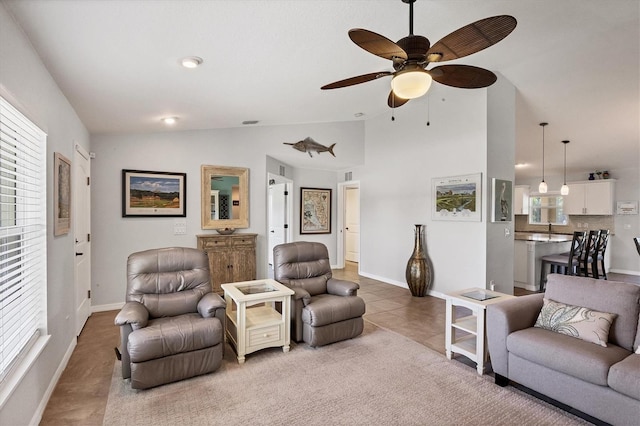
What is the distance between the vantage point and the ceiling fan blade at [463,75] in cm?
229

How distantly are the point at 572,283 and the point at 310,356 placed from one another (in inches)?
89.9

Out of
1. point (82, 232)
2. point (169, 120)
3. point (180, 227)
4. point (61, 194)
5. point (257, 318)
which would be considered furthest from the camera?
point (180, 227)

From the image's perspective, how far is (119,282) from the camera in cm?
457

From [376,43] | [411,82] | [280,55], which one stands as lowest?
[411,82]

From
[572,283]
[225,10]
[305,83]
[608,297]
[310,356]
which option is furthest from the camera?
[305,83]

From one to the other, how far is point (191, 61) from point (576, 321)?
11.3 ft

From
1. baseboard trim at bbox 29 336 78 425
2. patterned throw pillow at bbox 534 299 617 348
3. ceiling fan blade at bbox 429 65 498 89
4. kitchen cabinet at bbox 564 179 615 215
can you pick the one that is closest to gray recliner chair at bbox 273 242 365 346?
patterned throw pillow at bbox 534 299 617 348

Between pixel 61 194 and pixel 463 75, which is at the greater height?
pixel 463 75

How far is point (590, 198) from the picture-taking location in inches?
303

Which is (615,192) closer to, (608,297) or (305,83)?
(608,297)

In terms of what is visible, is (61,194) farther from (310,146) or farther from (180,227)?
(310,146)

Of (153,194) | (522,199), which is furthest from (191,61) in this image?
(522,199)

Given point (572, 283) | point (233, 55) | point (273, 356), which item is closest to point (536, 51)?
point (572, 283)

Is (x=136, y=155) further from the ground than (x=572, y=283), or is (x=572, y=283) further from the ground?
(x=136, y=155)
